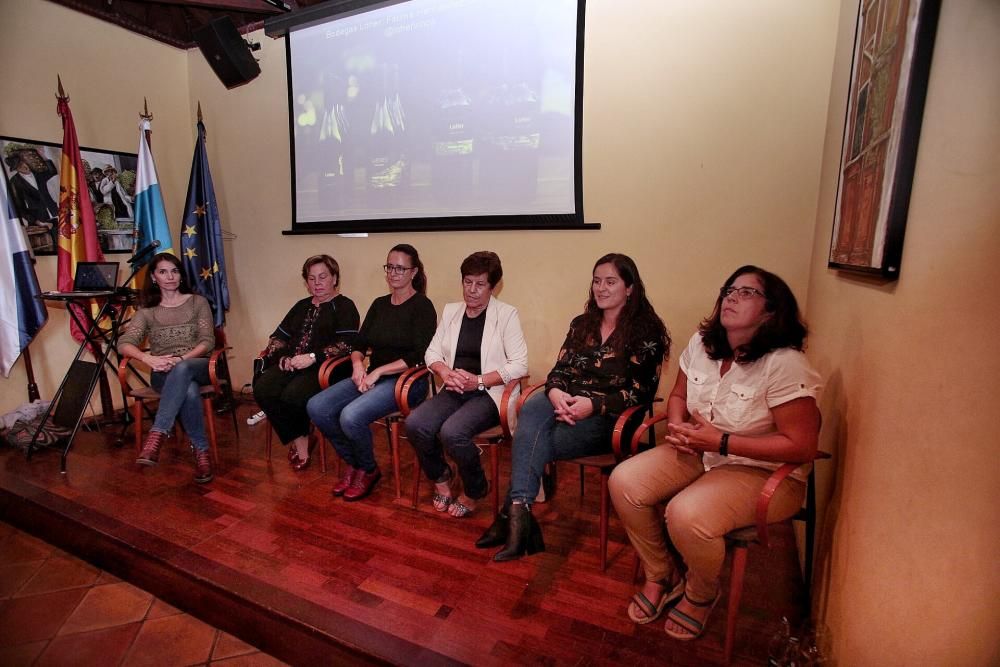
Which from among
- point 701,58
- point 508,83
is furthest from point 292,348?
point 701,58

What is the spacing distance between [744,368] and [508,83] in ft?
6.93

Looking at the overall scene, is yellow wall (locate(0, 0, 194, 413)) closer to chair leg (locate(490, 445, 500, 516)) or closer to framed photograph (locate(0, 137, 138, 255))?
framed photograph (locate(0, 137, 138, 255))

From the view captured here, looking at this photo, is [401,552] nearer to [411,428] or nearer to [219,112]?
[411,428]

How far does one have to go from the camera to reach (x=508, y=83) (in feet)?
9.48

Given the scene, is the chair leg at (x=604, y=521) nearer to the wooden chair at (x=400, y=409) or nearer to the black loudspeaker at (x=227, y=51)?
the wooden chair at (x=400, y=409)

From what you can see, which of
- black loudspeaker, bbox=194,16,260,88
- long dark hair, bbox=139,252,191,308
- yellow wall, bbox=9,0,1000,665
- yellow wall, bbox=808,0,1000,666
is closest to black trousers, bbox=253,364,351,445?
long dark hair, bbox=139,252,191,308

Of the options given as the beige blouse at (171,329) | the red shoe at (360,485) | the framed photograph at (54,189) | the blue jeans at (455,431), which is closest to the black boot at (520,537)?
the blue jeans at (455,431)

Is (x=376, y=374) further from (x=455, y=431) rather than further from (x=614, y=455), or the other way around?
(x=614, y=455)

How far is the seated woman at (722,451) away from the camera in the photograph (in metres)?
1.49

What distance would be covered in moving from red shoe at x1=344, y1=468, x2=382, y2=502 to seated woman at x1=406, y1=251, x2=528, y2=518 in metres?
0.37

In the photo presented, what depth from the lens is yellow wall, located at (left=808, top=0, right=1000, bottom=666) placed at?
0.84m

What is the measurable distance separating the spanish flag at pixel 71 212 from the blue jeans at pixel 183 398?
3.27ft

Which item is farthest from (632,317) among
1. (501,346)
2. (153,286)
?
(153,286)

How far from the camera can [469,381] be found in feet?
7.65
